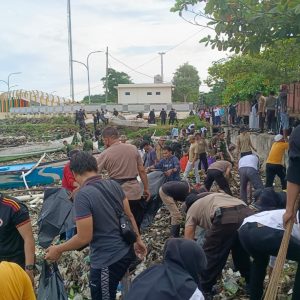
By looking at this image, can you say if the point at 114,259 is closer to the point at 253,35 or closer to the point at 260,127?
the point at 253,35

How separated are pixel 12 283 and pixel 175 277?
2.89 feet

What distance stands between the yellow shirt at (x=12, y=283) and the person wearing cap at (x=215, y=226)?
2.24m

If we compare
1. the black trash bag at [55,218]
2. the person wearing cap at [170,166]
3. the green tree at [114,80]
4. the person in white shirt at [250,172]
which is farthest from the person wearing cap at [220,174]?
the green tree at [114,80]

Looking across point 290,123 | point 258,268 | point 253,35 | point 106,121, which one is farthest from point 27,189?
point 106,121

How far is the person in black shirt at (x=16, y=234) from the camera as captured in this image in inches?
147

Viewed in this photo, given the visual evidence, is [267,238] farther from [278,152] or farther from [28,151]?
[28,151]

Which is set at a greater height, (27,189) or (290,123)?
(290,123)

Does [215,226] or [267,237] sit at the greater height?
[267,237]

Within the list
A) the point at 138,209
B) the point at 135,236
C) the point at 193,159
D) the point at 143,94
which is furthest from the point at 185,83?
the point at 135,236

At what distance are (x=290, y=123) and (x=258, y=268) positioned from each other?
1001 centimetres

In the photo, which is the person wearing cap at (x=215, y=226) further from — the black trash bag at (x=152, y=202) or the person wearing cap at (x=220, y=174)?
the person wearing cap at (x=220, y=174)

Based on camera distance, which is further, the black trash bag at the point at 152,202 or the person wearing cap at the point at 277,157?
the person wearing cap at the point at 277,157

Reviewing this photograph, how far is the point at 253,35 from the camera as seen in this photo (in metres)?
5.45

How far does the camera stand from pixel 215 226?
14.9 ft
